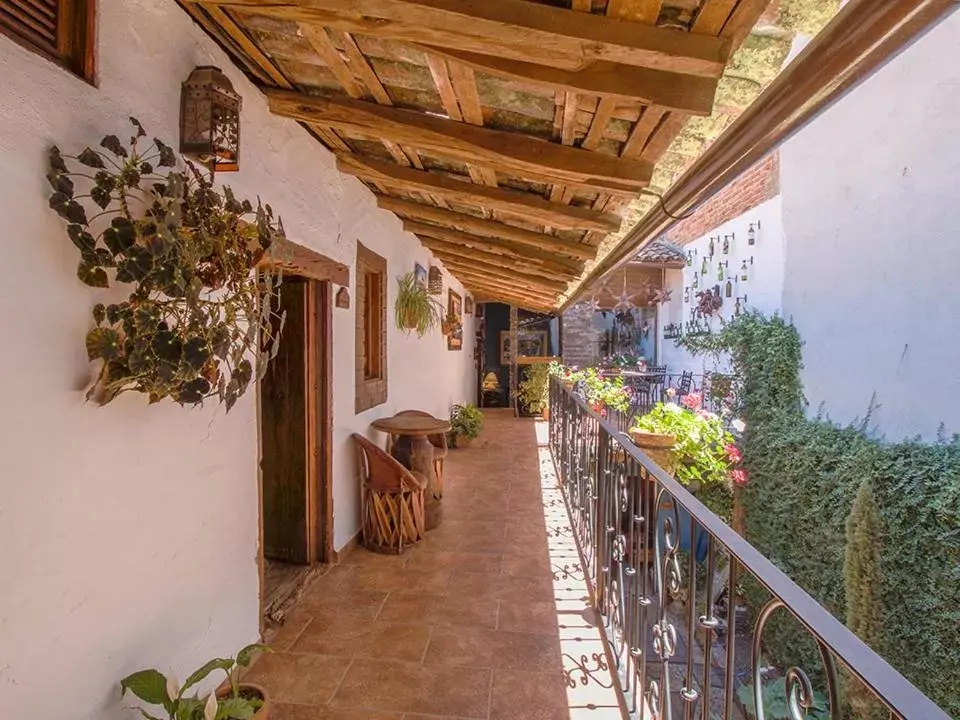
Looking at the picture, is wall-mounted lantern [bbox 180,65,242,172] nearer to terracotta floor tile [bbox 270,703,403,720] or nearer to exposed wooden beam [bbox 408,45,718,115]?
exposed wooden beam [bbox 408,45,718,115]

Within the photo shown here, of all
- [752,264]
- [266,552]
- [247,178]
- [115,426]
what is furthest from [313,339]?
[752,264]

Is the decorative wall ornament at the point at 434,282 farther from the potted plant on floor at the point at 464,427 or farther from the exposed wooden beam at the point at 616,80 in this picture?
the exposed wooden beam at the point at 616,80

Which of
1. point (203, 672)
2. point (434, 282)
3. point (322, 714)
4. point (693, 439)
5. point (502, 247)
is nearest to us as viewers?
point (203, 672)

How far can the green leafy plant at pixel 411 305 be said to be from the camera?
4.73 meters

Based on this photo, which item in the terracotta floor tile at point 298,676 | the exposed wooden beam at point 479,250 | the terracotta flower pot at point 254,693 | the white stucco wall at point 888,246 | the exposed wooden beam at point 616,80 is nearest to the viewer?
the exposed wooden beam at point 616,80

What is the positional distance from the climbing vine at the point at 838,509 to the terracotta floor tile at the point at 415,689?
309 cm

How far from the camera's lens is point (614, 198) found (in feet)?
9.02

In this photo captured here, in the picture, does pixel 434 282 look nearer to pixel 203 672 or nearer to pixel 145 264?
pixel 145 264

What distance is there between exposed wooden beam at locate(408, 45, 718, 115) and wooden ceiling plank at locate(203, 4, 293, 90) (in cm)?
67

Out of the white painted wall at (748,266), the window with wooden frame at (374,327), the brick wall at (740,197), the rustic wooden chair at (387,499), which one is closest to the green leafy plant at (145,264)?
the rustic wooden chair at (387,499)

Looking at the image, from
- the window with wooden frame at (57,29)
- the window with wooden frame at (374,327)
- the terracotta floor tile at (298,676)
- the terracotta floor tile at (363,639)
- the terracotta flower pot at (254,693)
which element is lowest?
the terracotta floor tile at (298,676)

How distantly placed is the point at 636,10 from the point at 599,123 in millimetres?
622

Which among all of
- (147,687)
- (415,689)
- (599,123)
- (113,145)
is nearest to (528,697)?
(415,689)

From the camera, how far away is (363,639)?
97.7 inches
